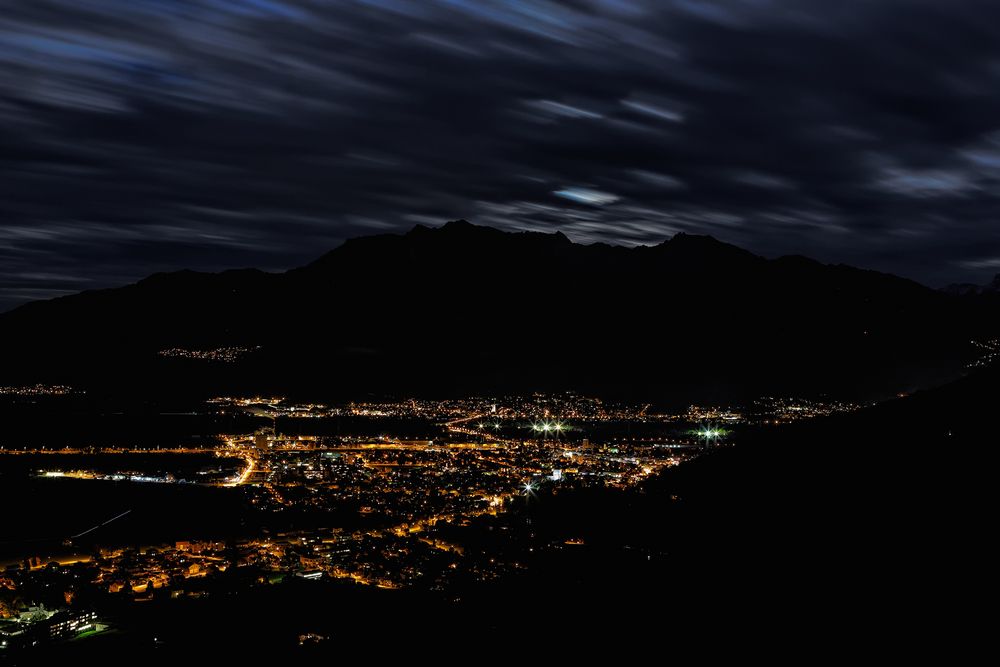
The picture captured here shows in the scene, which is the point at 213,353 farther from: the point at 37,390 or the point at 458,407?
the point at 458,407

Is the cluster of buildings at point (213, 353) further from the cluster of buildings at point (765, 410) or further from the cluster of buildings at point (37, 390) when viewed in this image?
the cluster of buildings at point (765, 410)

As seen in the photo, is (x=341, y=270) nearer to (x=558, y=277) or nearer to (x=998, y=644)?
(x=558, y=277)

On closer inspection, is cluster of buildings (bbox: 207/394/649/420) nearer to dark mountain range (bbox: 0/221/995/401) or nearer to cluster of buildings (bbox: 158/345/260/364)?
dark mountain range (bbox: 0/221/995/401)

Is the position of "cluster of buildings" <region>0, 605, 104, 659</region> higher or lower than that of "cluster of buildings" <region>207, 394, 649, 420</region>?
higher

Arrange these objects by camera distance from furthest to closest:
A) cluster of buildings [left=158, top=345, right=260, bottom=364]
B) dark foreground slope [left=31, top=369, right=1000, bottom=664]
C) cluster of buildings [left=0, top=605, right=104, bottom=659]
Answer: cluster of buildings [left=158, top=345, right=260, bottom=364], cluster of buildings [left=0, top=605, right=104, bottom=659], dark foreground slope [left=31, top=369, right=1000, bottom=664]

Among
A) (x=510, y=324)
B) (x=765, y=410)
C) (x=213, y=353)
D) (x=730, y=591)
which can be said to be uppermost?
(x=510, y=324)

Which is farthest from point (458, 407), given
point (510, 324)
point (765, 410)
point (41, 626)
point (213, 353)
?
point (41, 626)

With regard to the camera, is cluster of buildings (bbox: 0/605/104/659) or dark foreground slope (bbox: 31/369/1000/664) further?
cluster of buildings (bbox: 0/605/104/659)

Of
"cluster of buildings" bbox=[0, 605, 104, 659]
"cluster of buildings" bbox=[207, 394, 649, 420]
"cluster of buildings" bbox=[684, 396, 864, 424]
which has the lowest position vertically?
"cluster of buildings" bbox=[207, 394, 649, 420]

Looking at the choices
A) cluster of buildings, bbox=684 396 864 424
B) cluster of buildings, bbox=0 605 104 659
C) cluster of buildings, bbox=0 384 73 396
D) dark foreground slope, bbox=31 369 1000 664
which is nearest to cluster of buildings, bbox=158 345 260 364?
cluster of buildings, bbox=0 384 73 396
